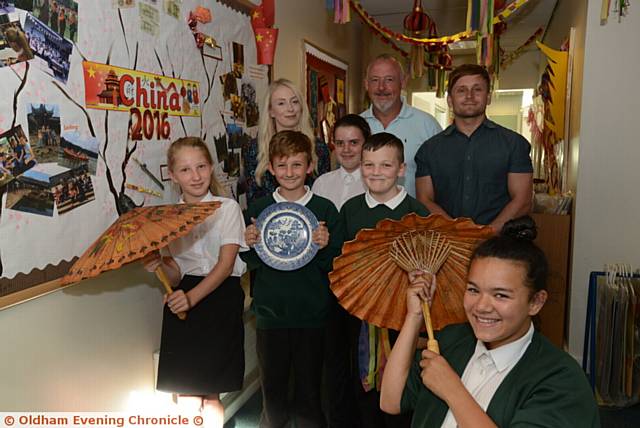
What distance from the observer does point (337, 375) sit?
217 centimetres

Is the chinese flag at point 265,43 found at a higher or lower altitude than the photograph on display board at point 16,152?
higher

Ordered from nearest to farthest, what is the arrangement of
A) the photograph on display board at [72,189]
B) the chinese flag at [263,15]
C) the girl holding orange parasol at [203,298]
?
1. the photograph on display board at [72,189]
2. the girl holding orange parasol at [203,298]
3. the chinese flag at [263,15]

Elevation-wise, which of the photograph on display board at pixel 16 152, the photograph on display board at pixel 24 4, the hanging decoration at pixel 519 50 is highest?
the hanging decoration at pixel 519 50

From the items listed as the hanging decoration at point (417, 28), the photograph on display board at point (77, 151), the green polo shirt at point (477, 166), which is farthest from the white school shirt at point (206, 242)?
the hanging decoration at point (417, 28)

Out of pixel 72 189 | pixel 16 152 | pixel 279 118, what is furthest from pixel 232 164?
pixel 16 152

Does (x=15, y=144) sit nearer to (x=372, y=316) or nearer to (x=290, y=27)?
(x=372, y=316)

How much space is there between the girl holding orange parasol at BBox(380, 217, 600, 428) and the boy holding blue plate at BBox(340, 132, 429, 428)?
2.28ft

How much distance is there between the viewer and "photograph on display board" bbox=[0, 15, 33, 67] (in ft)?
4.62

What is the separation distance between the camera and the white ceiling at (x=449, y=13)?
16.4 ft

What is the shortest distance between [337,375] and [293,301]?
0.40 m

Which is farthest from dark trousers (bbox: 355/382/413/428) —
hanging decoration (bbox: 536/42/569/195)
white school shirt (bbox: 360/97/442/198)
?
hanging decoration (bbox: 536/42/569/195)

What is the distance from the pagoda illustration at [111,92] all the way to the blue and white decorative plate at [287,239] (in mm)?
682

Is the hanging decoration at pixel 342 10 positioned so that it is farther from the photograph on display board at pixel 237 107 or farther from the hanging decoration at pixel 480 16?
the photograph on display board at pixel 237 107

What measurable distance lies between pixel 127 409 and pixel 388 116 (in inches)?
76.2
